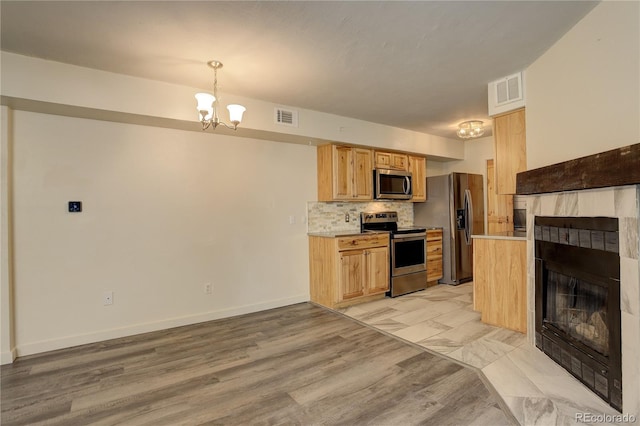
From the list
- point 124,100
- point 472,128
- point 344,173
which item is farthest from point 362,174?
point 124,100

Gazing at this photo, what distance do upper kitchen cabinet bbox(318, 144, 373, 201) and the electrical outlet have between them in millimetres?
2694

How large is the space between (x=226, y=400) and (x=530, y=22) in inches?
131

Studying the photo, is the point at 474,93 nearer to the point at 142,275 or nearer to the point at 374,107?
the point at 374,107

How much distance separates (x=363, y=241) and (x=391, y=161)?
4.91 feet

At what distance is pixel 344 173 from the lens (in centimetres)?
439

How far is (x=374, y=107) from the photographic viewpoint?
154 inches

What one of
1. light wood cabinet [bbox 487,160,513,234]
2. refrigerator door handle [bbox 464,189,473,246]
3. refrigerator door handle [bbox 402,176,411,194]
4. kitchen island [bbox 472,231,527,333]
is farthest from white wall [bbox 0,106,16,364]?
light wood cabinet [bbox 487,160,513,234]

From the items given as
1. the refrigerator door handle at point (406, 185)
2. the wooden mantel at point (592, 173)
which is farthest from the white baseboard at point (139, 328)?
the wooden mantel at point (592, 173)

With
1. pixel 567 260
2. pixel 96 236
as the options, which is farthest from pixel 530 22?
pixel 96 236

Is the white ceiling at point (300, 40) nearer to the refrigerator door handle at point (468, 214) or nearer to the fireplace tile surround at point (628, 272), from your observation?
the fireplace tile surround at point (628, 272)

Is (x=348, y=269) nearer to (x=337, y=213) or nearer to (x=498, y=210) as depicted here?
(x=337, y=213)

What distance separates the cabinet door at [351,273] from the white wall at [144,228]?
25.4 inches

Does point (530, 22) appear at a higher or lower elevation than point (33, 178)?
higher

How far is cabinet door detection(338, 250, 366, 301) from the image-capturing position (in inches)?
158
